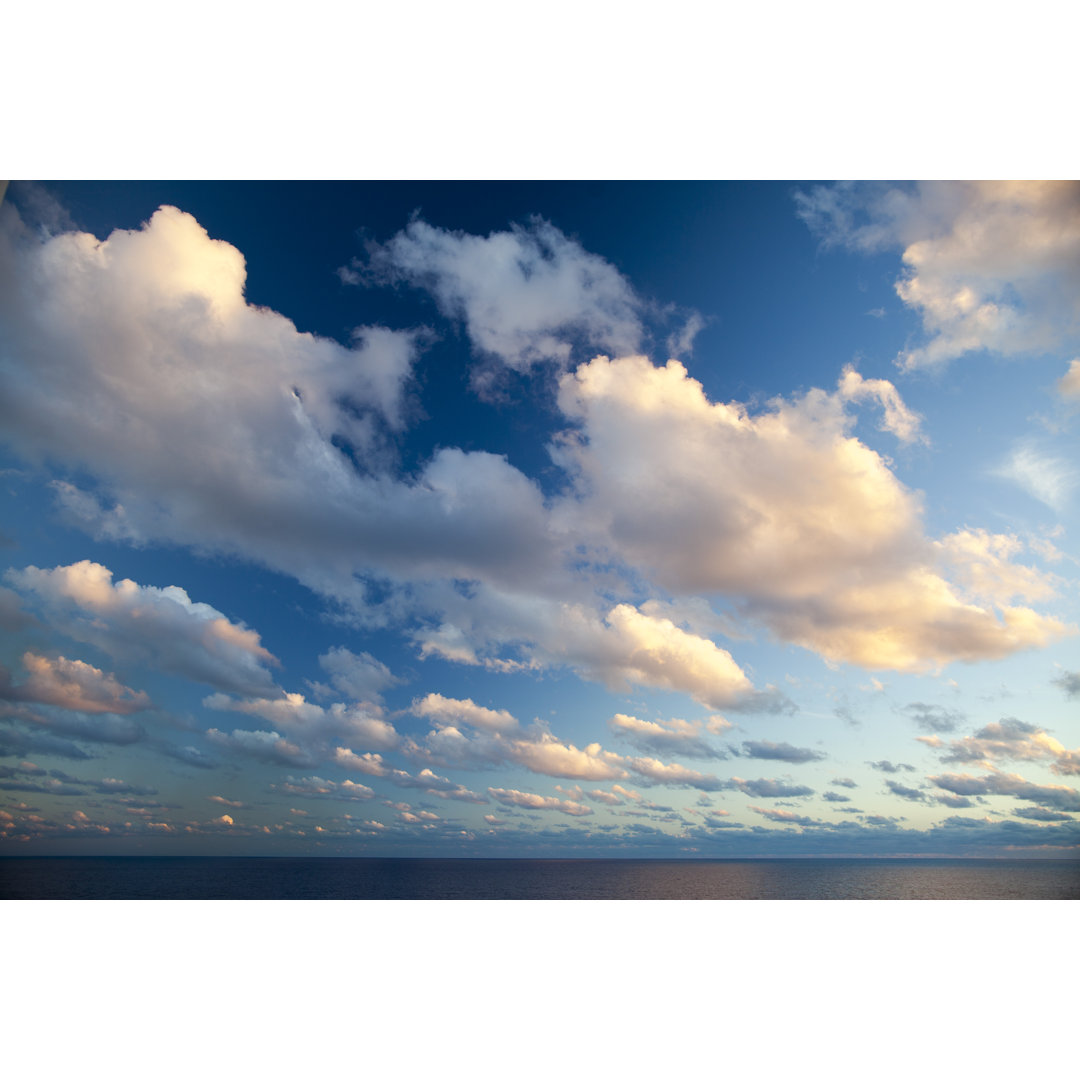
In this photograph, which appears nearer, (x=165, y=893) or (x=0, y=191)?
(x=0, y=191)

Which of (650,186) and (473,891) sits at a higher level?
(650,186)

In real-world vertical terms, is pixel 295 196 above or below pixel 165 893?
above

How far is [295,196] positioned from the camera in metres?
19.7

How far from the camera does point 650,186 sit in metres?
18.3
